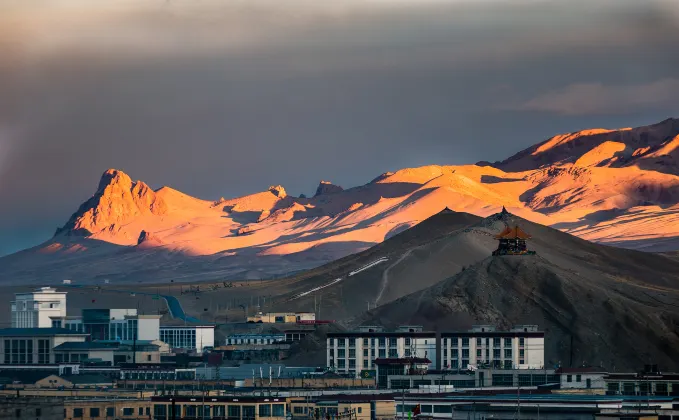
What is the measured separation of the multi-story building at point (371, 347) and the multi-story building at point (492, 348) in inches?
91.9

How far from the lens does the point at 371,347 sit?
174375 mm

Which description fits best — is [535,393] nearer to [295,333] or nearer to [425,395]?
[425,395]

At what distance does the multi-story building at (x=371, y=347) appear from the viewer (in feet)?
568

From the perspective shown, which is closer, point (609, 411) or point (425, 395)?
point (609, 411)

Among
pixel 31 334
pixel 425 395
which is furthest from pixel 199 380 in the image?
pixel 31 334

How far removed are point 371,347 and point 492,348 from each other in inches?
419

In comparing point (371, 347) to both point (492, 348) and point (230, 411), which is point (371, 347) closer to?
point (492, 348)

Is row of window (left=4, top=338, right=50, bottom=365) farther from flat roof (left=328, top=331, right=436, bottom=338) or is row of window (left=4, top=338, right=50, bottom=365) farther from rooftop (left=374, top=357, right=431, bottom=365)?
rooftop (left=374, top=357, right=431, bottom=365)

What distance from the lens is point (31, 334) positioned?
198625 millimetres

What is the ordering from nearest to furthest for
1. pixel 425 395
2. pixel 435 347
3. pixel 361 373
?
1. pixel 425 395
2. pixel 361 373
3. pixel 435 347

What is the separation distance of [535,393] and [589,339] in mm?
72719

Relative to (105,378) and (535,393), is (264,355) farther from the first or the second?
(535,393)

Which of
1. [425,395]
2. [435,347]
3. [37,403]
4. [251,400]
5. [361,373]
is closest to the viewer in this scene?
[37,403]

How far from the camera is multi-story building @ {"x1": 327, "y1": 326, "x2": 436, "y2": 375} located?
568 ft
